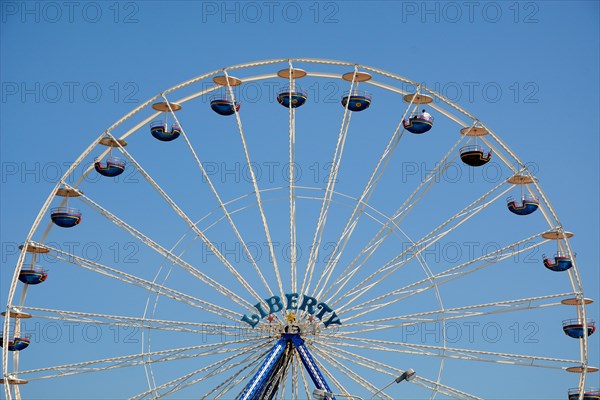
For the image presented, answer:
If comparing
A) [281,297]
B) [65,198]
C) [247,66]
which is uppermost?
[247,66]

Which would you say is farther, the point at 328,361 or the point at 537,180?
the point at 537,180

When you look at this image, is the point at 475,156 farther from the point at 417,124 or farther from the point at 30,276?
the point at 30,276

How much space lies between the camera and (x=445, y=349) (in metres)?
42.2

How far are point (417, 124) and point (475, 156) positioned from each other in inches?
79.5

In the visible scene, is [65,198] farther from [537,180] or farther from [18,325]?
[537,180]


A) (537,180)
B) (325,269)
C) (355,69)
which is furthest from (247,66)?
(537,180)

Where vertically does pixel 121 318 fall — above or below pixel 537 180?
below

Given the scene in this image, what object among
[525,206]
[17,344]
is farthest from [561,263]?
[17,344]

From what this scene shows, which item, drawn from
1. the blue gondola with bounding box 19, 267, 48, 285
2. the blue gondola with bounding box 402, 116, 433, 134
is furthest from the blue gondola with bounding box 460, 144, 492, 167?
the blue gondola with bounding box 19, 267, 48, 285

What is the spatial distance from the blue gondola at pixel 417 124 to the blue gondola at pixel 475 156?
1345 mm

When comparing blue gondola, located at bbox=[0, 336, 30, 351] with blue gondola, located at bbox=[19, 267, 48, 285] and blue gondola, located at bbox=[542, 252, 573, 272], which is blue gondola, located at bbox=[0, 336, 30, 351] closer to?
blue gondola, located at bbox=[19, 267, 48, 285]

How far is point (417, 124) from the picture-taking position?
143 feet

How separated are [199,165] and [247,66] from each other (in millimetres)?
3282

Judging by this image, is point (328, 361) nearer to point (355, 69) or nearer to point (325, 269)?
point (325, 269)
